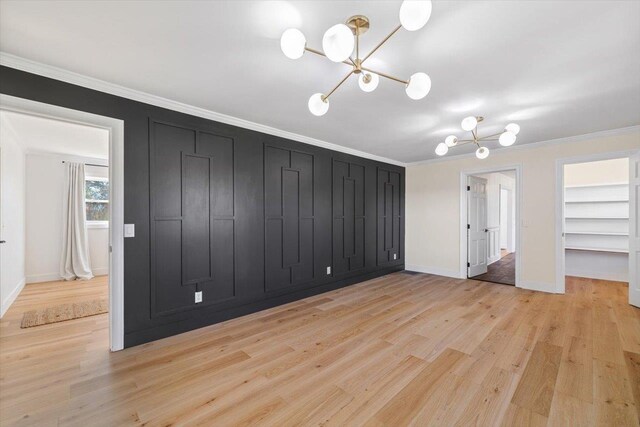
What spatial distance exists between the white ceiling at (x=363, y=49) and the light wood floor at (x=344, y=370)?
2.49 m

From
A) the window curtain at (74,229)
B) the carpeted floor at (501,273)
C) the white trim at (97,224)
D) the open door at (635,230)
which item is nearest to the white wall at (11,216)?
the window curtain at (74,229)

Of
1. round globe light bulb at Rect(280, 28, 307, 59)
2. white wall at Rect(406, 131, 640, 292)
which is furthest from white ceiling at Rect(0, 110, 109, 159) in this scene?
white wall at Rect(406, 131, 640, 292)

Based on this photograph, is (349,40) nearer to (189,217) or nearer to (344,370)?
(344,370)

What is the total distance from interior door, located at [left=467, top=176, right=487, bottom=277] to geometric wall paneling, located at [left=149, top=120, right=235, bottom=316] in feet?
15.1

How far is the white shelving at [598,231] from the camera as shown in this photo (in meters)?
5.06

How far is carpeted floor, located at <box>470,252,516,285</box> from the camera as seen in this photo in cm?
516

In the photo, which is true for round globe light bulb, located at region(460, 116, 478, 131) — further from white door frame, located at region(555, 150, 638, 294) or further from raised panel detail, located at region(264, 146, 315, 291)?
white door frame, located at region(555, 150, 638, 294)

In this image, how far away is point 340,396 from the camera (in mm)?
1913

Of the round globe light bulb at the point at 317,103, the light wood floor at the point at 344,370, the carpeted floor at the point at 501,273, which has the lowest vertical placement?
the light wood floor at the point at 344,370

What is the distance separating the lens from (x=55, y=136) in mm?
4172

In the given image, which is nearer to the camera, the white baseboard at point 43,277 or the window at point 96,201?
the white baseboard at point 43,277

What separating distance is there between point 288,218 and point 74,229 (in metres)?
4.62

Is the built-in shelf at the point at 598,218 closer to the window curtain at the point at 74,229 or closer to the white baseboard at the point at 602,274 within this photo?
the white baseboard at the point at 602,274

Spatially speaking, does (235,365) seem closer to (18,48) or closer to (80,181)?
(18,48)
